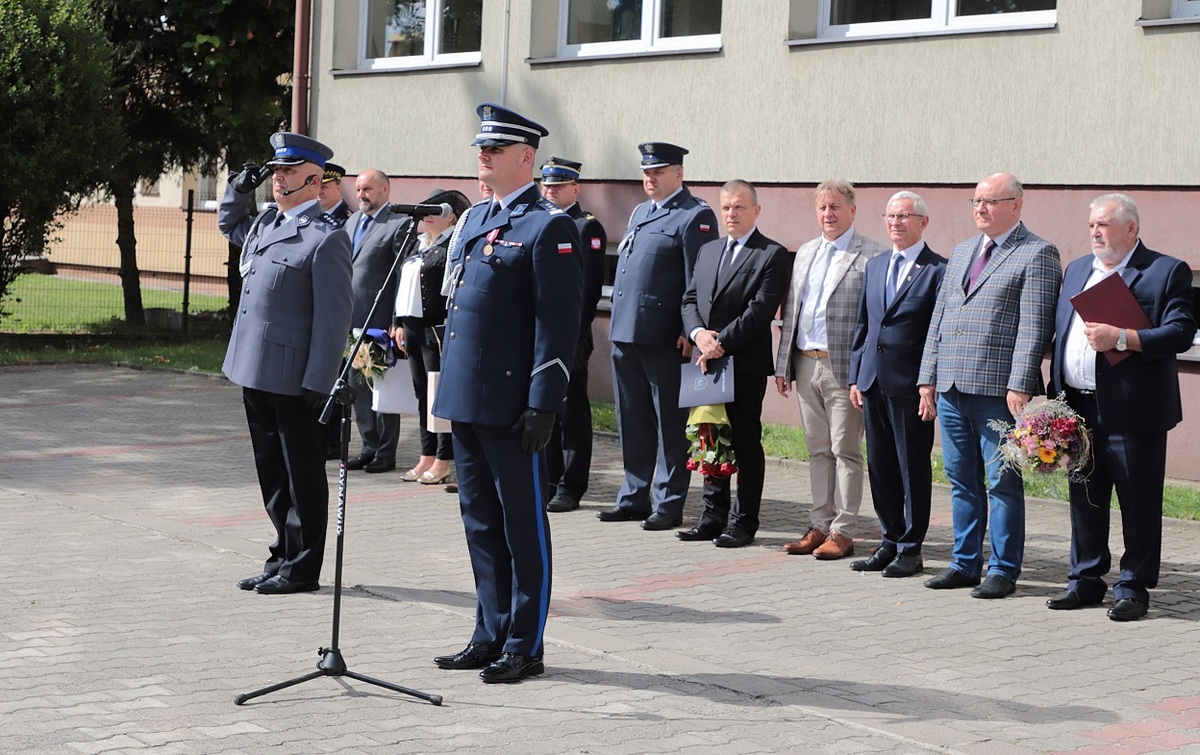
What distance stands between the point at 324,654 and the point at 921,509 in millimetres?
3552

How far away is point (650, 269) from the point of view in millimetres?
9625

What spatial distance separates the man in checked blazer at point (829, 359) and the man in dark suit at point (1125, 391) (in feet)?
4.29

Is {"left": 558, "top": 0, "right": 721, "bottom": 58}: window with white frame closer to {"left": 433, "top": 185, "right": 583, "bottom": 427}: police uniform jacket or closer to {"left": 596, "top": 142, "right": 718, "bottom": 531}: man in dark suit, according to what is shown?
{"left": 596, "top": 142, "right": 718, "bottom": 531}: man in dark suit

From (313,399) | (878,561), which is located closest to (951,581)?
(878,561)

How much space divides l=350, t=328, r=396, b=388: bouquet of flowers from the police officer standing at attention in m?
4.82

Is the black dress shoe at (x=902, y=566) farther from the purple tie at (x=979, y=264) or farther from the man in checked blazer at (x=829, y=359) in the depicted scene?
the purple tie at (x=979, y=264)

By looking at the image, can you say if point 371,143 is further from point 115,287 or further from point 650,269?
point 115,287

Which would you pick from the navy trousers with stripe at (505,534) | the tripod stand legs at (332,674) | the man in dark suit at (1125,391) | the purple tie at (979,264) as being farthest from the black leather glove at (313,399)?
the man in dark suit at (1125,391)

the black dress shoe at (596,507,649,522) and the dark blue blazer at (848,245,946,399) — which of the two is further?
the black dress shoe at (596,507,649,522)

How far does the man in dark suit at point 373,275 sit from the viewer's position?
11000 millimetres

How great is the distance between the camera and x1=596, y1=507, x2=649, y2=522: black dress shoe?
9.88 meters

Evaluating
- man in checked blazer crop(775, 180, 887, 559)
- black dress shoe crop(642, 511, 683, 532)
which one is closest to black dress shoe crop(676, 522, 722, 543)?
black dress shoe crop(642, 511, 683, 532)

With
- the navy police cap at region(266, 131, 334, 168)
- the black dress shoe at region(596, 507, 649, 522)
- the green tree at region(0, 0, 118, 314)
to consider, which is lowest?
the black dress shoe at region(596, 507, 649, 522)

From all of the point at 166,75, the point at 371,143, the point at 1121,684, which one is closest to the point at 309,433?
the point at 1121,684
